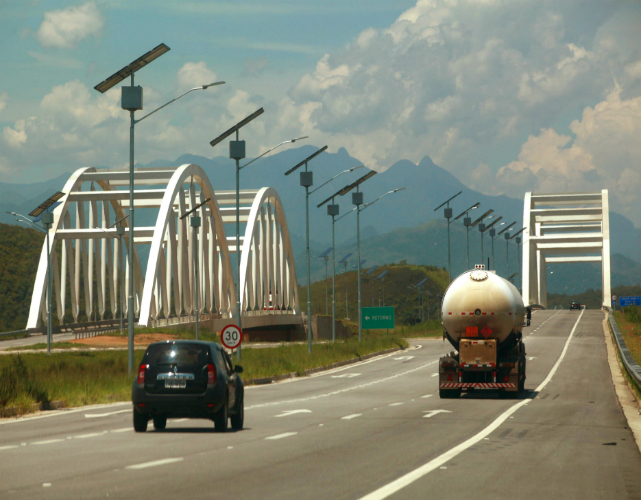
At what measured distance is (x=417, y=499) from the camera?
905cm

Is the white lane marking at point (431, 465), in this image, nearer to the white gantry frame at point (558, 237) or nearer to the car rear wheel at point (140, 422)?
the car rear wheel at point (140, 422)

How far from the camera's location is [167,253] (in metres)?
74.9

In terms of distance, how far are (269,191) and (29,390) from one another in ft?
218

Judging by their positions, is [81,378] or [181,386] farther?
[81,378]

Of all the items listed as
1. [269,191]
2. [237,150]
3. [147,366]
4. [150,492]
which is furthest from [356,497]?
[269,191]

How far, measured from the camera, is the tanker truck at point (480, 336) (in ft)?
79.2

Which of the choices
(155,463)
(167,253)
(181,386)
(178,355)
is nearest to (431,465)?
(155,463)

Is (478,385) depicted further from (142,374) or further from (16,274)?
(16,274)

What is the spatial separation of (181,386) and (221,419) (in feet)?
2.89

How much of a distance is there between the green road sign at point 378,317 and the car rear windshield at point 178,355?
154 feet

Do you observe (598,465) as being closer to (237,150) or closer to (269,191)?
(237,150)

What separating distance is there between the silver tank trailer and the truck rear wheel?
128cm

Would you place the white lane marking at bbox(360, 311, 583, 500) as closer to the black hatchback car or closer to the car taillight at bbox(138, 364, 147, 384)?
the black hatchback car

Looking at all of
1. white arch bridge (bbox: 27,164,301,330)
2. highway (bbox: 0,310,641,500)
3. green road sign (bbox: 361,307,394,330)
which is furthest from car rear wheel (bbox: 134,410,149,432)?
green road sign (bbox: 361,307,394,330)
